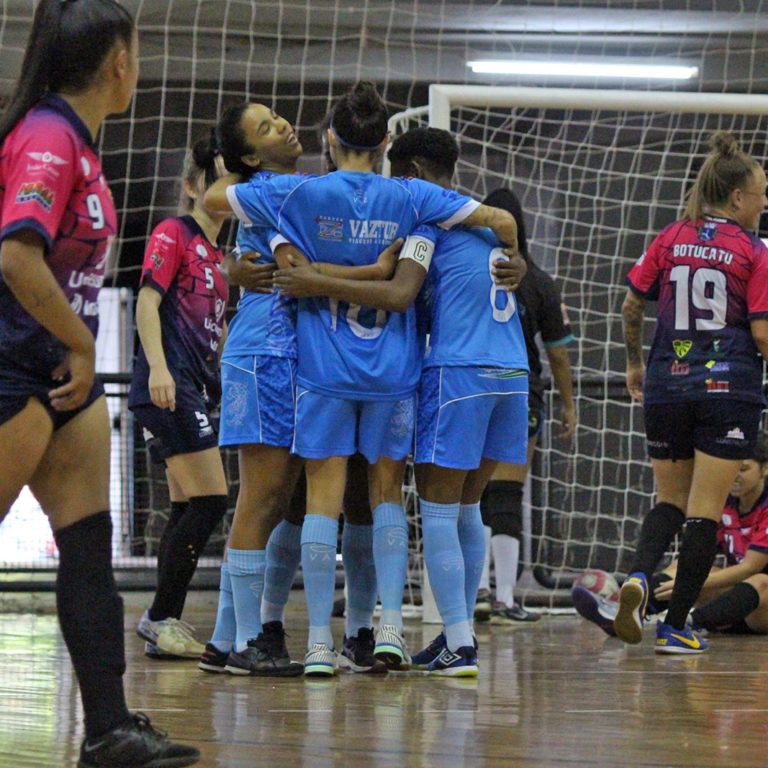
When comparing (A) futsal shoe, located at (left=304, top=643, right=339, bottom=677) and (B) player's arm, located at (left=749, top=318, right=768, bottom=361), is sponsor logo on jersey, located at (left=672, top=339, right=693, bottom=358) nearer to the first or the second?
(B) player's arm, located at (left=749, top=318, right=768, bottom=361)

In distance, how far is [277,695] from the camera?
3193 mm

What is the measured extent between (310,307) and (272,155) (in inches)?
18.6

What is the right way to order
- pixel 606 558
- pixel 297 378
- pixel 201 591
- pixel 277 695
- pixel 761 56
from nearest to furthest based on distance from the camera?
1. pixel 277 695
2. pixel 297 378
3. pixel 201 591
4. pixel 606 558
5. pixel 761 56

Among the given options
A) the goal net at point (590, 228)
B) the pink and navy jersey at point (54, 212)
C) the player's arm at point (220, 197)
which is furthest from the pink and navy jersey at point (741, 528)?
the pink and navy jersey at point (54, 212)

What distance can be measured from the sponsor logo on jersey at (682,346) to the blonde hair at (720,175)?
423mm

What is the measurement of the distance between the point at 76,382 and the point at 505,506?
151 inches

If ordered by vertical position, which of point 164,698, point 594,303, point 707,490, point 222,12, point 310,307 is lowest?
point 164,698

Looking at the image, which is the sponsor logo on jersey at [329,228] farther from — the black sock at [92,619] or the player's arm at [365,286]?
the black sock at [92,619]

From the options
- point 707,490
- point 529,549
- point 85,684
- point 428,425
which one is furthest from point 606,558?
point 85,684

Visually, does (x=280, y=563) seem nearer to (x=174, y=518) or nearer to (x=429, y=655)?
(x=429, y=655)

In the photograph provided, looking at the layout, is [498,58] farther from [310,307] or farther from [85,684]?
[85,684]

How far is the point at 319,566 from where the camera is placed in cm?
353

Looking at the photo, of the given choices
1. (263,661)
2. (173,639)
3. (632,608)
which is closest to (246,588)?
(263,661)

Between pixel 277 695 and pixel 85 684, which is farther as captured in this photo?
pixel 277 695
